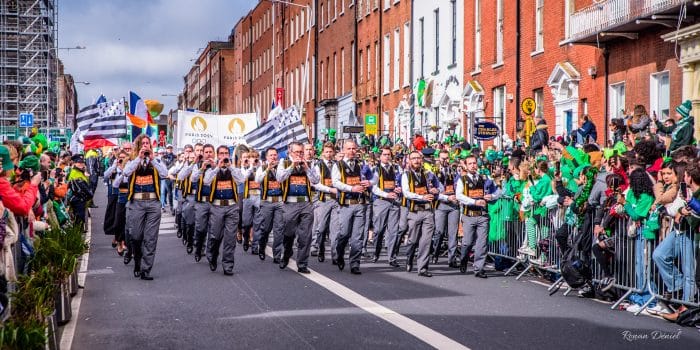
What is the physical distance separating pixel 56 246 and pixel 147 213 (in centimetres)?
362

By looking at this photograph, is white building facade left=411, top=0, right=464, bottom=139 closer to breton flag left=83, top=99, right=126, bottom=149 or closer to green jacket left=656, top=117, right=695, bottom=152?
breton flag left=83, top=99, right=126, bottom=149

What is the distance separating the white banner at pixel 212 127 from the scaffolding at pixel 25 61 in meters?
60.7

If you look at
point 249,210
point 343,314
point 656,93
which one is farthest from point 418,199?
point 656,93

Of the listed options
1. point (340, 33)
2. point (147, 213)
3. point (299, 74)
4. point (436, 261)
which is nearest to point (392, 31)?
point (340, 33)

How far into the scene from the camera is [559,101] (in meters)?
29.3

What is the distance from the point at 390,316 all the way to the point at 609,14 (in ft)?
53.4

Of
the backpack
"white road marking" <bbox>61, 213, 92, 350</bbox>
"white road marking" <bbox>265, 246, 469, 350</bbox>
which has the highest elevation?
the backpack

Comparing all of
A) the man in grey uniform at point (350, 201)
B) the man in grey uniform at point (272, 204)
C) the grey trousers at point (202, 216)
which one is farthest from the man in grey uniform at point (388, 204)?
the grey trousers at point (202, 216)

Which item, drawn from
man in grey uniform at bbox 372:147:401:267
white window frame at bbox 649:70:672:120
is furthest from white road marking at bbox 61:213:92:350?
white window frame at bbox 649:70:672:120

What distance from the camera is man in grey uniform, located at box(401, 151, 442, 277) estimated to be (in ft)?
53.3

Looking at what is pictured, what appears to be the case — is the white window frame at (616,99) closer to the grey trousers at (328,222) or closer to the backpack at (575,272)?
the grey trousers at (328,222)

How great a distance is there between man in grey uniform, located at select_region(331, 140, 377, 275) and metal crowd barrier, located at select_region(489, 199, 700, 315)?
2151mm

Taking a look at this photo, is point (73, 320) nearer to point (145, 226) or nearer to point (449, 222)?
point (145, 226)
